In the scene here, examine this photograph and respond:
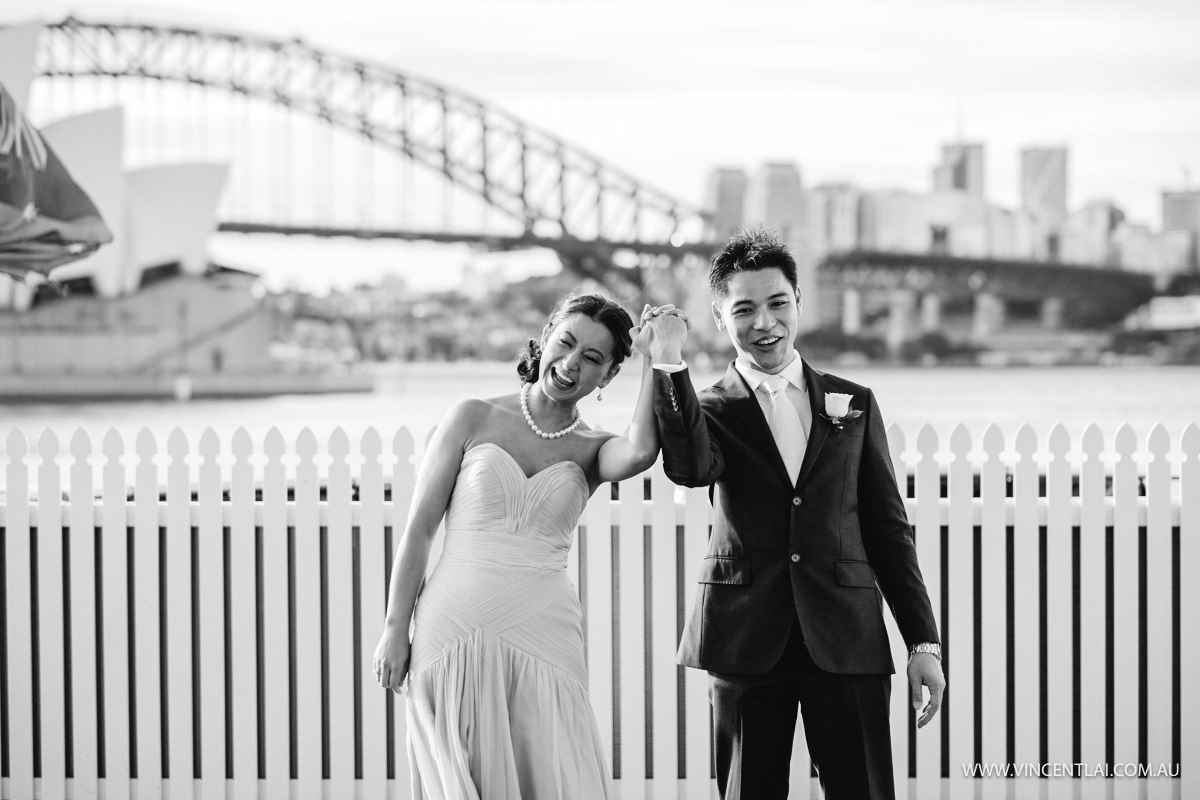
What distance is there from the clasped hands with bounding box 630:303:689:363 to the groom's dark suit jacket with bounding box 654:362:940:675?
17 centimetres

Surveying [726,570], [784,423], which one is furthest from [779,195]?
[726,570]

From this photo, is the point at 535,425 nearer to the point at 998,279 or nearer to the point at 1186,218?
the point at 998,279

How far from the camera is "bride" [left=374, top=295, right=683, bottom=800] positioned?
2705 millimetres

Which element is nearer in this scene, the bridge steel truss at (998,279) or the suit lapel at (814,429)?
the suit lapel at (814,429)

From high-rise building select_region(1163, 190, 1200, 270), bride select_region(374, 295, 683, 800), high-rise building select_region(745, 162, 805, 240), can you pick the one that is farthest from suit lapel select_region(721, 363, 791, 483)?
high-rise building select_region(1163, 190, 1200, 270)

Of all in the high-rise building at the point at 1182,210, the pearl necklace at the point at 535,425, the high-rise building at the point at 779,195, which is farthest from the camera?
the high-rise building at the point at 779,195

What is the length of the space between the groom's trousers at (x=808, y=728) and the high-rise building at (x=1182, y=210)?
47625 mm

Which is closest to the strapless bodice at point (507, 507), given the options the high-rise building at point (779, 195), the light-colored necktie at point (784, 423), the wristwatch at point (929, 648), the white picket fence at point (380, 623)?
the light-colored necktie at point (784, 423)

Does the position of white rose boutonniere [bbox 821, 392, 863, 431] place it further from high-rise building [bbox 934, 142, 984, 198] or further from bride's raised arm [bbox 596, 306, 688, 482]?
high-rise building [bbox 934, 142, 984, 198]

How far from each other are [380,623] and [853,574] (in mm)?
1697

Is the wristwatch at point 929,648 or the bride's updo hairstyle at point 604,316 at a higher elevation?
the bride's updo hairstyle at point 604,316

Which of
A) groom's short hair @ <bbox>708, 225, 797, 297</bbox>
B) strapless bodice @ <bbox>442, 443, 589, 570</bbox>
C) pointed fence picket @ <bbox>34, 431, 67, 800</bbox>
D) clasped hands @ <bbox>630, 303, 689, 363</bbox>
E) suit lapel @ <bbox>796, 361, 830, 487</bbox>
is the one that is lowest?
pointed fence picket @ <bbox>34, 431, 67, 800</bbox>

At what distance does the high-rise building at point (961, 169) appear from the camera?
5097 cm

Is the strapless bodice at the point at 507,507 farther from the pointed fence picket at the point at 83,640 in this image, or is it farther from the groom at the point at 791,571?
the pointed fence picket at the point at 83,640
